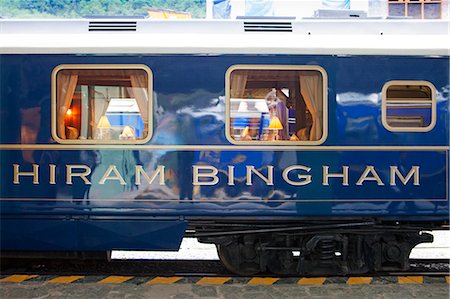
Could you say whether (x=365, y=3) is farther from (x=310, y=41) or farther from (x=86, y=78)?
(x=86, y=78)

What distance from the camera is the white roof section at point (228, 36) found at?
542 cm

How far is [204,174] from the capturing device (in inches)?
211

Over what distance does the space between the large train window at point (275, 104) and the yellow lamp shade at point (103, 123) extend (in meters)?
1.27

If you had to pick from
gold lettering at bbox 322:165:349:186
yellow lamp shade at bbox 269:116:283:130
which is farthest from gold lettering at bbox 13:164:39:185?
gold lettering at bbox 322:165:349:186

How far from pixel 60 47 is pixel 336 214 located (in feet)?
11.0

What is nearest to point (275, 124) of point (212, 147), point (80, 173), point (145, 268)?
point (212, 147)

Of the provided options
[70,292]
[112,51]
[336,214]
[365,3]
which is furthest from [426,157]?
[365,3]

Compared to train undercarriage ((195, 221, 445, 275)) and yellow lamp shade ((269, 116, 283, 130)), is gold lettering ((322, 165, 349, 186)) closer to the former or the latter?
train undercarriage ((195, 221, 445, 275))

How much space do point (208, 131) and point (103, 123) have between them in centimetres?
113

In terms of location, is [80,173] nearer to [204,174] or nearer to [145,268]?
[204,174]

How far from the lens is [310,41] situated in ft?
17.9

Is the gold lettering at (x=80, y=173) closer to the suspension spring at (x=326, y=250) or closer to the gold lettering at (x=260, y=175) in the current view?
the gold lettering at (x=260, y=175)

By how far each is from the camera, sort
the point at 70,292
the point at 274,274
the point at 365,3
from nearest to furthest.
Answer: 1. the point at 70,292
2. the point at 274,274
3. the point at 365,3

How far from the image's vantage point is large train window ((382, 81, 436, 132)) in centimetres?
542
